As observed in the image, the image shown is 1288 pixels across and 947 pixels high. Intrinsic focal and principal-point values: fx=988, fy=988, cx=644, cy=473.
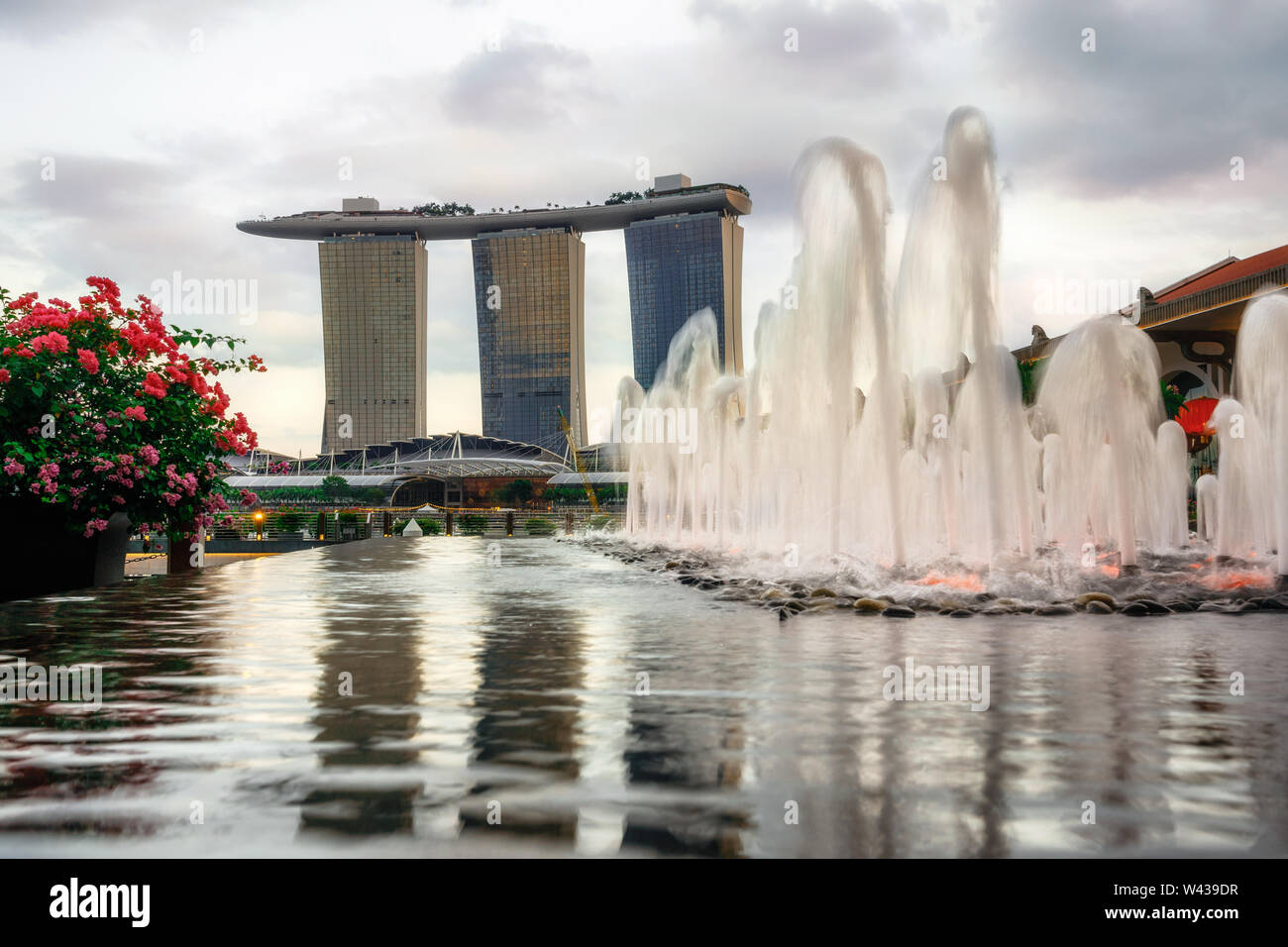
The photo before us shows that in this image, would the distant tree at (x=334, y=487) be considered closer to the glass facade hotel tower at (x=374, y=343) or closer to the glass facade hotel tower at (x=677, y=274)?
the glass facade hotel tower at (x=374, y=343)

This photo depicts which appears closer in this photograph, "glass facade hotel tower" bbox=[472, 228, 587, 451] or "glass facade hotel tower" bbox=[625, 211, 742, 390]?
"glass facade hotel tower" bbox=[625, 211, 742, 390]

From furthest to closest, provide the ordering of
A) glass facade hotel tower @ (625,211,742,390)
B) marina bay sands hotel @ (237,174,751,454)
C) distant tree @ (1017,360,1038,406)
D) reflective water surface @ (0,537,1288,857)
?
marina bay sands hotel @ (237,174,751,454), glass facade hotel tower @ (625,211,742,390), distant tree @ (1017,360,1038,406), reflective water surface @ (0,537,1288,857)

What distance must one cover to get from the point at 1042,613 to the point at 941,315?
6.21 metres

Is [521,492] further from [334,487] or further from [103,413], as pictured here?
[103,413]

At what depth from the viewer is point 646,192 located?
180 m

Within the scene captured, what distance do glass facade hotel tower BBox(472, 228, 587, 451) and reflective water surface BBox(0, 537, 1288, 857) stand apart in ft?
511

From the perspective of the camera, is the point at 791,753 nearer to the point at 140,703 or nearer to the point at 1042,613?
the point at 140,703

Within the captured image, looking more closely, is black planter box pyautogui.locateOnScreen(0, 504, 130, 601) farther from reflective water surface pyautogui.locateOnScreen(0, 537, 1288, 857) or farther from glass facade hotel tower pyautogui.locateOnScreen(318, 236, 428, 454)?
glass facade hotel tower pyautogui.locateOnScreen(318, 236, 428, 454)

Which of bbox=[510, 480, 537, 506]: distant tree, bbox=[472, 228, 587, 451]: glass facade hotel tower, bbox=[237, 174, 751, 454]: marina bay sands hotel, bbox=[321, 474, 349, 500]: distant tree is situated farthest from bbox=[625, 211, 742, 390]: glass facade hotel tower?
bbox=[321, 474, 349, 500]: distant tree

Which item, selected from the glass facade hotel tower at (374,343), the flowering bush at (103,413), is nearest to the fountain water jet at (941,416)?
the flowering bush at (103,413)

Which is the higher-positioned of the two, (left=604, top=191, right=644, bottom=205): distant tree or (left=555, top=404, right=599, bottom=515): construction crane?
(left=604, top=191, right=644, bottom=205): distant tree

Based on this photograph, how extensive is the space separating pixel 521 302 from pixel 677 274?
26.6 metres

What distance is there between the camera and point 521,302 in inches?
6531

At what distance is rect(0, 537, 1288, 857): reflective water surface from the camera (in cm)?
321
